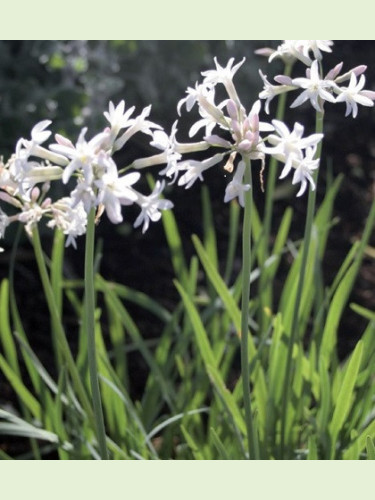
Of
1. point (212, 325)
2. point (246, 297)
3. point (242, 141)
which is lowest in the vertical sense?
point (212, 325)

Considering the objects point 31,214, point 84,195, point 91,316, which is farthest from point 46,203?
point 84,195

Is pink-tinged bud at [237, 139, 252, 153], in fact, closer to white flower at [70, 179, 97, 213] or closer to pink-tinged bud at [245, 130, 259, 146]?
pink-tinged bud at [245, 130, 259, 146]

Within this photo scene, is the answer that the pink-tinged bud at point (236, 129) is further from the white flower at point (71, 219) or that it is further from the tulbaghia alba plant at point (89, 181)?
the white flower at point (71, 219)

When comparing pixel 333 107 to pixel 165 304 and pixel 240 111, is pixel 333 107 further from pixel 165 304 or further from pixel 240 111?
pixel 240 111

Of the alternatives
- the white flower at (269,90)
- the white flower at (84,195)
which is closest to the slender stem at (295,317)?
the white flower at (269,90)

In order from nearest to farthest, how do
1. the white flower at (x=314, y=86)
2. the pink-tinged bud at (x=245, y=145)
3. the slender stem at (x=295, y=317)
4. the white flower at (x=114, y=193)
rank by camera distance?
1. the white flower at (x=114, y=193)
2. the pink-tinged bud at (x=245, y=145)
3. the white flower at (x=314, y=86)
4. the slender stem at (x=295, y=317)

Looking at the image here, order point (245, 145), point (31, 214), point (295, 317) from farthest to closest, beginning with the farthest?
point (295, 317)
point (31, 214)
point (245, 145)

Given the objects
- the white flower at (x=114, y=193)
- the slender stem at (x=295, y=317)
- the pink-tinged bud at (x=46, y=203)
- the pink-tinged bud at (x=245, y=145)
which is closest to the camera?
the white flower at (x=114, y=193)

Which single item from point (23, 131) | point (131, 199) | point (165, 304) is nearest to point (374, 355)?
point (131, 199)

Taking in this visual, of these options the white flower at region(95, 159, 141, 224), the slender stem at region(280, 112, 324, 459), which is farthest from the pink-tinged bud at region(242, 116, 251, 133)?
the slender stem at region(280, 112, 324, 459)

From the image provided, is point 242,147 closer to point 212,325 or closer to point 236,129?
point 236,129

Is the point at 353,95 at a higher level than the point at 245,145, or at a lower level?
higher

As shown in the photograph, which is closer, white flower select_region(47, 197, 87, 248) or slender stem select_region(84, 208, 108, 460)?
slender stem select_region(84, 208, 108, 460)
